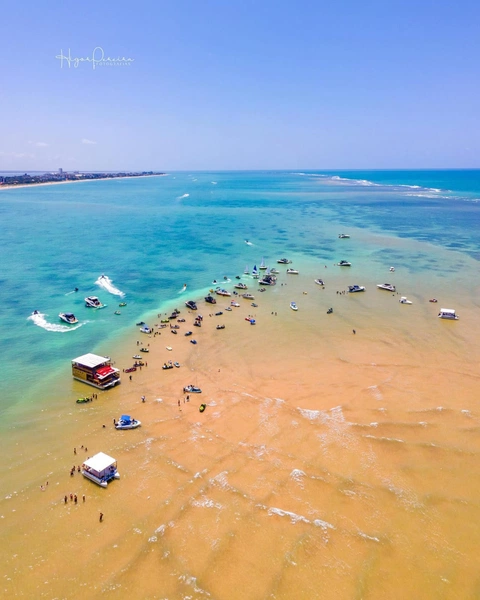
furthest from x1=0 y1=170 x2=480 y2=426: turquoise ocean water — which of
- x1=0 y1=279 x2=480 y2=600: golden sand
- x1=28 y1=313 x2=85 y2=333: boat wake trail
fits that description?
x1=0 y1=279 x2=480 y2=600: golden sand

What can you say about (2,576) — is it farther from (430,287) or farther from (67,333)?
(430,287)

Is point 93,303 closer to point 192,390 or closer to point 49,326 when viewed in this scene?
point 49,326

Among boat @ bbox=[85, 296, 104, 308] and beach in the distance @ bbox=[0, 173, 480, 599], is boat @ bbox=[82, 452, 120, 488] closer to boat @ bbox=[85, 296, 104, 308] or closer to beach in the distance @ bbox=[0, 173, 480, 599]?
beach in the distance @ bbox=[0, 173, 480, 599]

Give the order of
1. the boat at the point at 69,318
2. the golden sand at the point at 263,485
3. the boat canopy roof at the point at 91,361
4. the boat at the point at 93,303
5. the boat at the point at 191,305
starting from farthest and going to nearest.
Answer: the boat at the point at 191,305
the boat at the point at 93,303
the boat at the point at 69,318
the boat canopy roof at the point at 91,361
the golden sand at the point at 263,485

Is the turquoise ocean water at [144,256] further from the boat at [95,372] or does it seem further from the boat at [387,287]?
the boat at [387,287]

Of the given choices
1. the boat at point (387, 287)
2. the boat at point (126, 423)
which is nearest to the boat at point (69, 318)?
the boat at point (126, 423)

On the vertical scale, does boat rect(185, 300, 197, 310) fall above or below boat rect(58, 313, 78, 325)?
above

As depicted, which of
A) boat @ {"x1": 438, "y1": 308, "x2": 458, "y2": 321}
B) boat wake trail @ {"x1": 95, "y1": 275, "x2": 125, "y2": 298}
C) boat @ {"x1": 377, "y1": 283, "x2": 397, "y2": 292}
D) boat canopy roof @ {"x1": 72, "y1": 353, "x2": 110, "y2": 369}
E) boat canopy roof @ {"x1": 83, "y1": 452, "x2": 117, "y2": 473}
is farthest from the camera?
boat @ {"x1": 377, "y1": 283, "x2": 397, "y2": 292}

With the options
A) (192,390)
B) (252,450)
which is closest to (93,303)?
(192,390)
